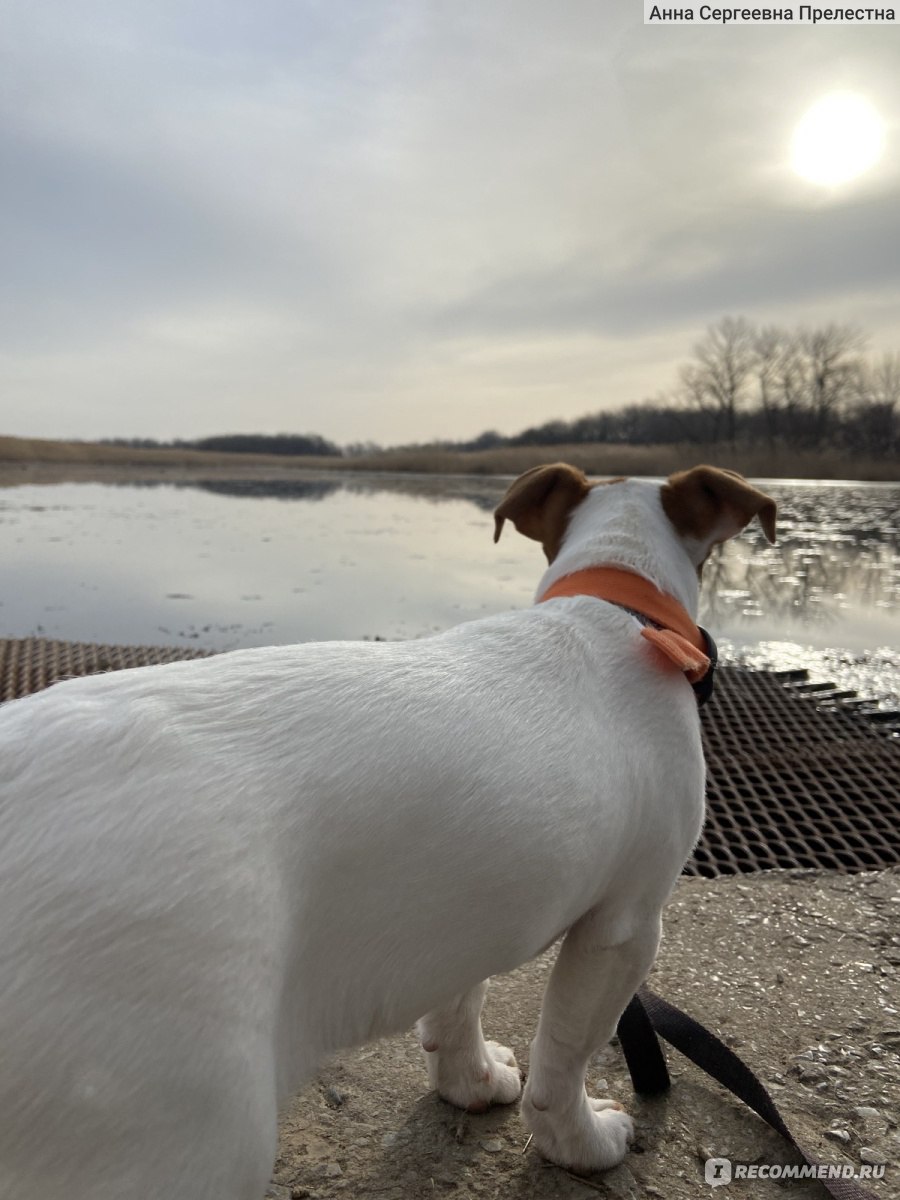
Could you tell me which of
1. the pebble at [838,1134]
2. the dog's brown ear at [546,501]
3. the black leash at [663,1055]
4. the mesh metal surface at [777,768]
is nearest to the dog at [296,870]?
the black leash at [663,1055]

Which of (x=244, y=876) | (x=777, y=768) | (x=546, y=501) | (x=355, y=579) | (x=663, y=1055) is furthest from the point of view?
(x=355, y=579)

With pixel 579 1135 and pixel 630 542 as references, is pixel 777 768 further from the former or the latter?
pixel 579 1135

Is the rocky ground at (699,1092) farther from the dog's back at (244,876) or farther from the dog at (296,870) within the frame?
the dog's back at (244,876)

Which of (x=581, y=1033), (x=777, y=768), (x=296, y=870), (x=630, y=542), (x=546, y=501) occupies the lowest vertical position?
(x=777, y=768)

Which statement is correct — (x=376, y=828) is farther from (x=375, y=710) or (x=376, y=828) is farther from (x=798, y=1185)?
(x=798, y=1185)

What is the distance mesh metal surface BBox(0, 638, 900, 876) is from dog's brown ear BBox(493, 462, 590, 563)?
1491mm

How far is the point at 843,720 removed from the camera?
4633 mm

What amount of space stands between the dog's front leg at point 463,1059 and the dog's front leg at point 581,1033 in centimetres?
14

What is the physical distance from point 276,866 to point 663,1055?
59.6 inches

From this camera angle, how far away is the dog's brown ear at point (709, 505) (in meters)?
2.12

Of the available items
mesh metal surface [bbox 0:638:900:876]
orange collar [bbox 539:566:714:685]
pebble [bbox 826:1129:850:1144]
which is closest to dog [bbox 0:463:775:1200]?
orange collar [bbox 539:566:714:685]

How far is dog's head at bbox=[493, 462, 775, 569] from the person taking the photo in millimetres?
2135

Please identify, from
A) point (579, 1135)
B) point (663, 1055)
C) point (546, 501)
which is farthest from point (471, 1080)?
point (546, 501)

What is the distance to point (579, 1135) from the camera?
174cm
